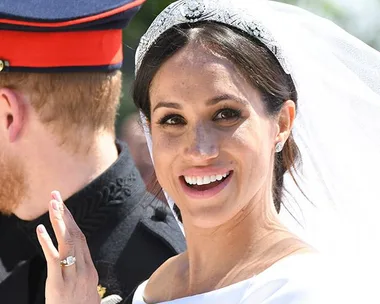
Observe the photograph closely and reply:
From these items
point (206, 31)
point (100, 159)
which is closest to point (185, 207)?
point (206, 31)

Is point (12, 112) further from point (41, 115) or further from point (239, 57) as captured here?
point (239, 57)

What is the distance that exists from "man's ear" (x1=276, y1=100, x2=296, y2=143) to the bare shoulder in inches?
15.3

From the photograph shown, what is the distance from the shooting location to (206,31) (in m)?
2.18

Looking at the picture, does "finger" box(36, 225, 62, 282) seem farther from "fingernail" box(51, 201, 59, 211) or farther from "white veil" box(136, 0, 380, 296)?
"white veil" box(136, 0, 380, 296)

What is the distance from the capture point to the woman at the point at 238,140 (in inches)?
82.8

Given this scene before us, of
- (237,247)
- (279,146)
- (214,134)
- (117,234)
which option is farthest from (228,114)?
(117,234)

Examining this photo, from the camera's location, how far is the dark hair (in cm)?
215

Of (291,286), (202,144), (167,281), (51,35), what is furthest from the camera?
(51,35)

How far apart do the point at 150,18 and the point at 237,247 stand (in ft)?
9.62

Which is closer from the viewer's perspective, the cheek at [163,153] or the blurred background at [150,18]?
the cheek at [163,153]

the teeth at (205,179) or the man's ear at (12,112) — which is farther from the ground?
the man's ear at (12,112)

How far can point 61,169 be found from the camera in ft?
9.88

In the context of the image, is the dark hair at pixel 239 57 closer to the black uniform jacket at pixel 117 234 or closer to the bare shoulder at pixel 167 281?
the bare shoulder at pixel 167 281

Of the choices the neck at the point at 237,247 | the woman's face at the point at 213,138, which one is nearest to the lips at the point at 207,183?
the woman's face at the point at 213,138
